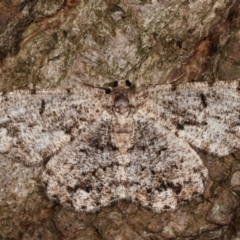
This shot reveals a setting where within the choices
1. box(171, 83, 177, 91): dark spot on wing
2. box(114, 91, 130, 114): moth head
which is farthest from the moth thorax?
box(171, 83, 177, 91): dark spot on wing

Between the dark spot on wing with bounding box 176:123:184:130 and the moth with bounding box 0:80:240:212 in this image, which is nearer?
the moth with bounding box 0:80:240:212

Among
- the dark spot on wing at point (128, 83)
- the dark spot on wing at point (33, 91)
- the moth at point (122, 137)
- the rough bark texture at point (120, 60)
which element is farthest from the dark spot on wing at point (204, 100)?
the dark spot on wing at point (33, 91)

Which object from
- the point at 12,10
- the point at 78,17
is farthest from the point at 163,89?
the point at 12,10

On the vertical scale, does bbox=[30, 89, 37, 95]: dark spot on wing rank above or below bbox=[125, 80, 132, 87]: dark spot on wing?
below

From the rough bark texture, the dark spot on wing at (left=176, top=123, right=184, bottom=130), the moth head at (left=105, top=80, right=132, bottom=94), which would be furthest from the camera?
the dark spot on wing at (left=176, top=123, right=184, bottom=130)

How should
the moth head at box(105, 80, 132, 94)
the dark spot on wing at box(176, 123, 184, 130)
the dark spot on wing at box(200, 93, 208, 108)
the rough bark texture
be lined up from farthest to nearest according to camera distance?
1. the dark spot on wing at box(176, 123, 184, 130)
2. the dark spot on wing at box(200, 93, 208, 108)
3. the moth head at box(105, 80, 132, 94)
4. the rough bark texture

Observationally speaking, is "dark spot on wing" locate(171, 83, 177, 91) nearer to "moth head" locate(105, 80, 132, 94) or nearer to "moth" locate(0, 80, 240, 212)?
"moth" locate(0, 80, 240, 212)

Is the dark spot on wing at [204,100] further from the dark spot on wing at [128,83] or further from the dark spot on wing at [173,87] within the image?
the dark spot on wing at [128,83]

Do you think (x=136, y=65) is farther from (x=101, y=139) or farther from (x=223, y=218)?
(x=223, y=218)
